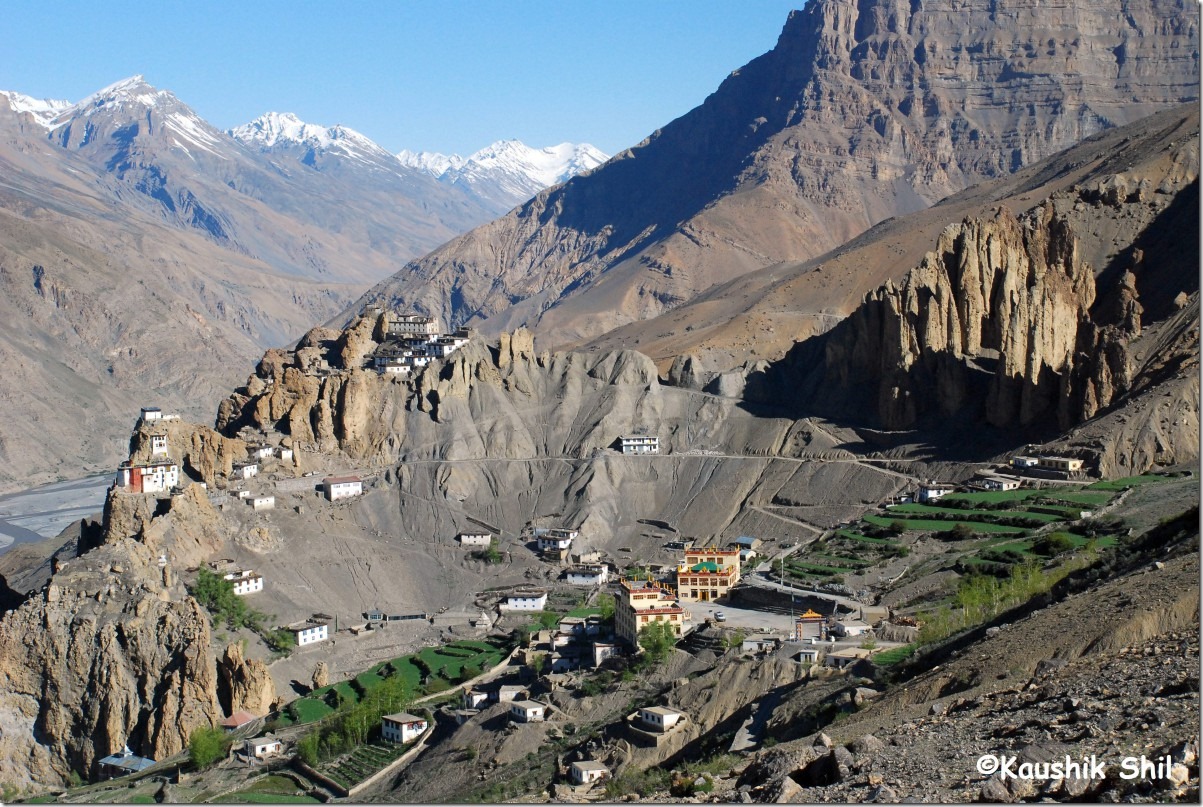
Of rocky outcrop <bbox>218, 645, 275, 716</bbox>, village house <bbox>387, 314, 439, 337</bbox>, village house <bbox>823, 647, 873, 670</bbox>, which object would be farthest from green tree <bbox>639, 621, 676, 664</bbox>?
village house <bbox>387, 314, 439, 337</bbox>

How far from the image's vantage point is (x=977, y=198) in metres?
187

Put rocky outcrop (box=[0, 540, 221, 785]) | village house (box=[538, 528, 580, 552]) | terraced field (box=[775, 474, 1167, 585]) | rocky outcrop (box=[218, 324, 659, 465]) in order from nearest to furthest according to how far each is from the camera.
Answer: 1. terraced field (box=[775, 474, 1167, 585])
2. rocky outcrop (box=[0, 540, 221, 785])
3. village house (box=[538, 528, 580, 552])
4. rocky outcrop (box=[218, 324, 659, 465])

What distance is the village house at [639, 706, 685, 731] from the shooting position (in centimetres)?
5266

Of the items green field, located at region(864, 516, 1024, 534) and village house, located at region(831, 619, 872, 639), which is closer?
village house, located at region(831, 619, 872, 639)

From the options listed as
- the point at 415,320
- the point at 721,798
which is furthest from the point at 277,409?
the point at 721,798

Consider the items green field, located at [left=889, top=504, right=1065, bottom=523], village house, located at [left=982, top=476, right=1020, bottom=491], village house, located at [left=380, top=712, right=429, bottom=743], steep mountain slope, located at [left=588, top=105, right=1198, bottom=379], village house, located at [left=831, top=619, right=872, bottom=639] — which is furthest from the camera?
steep mountain slope, located at [left=588, top=105, right=1198, bottom=379]

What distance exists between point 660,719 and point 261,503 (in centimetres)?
4965

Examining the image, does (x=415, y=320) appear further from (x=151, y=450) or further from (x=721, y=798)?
(x=721, y=798)

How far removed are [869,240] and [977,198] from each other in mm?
13551

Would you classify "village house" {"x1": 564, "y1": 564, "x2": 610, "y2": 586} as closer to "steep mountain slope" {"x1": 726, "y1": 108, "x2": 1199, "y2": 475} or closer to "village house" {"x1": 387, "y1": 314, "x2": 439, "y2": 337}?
"steep mountain slope" {"x1": 726, "y1": 108, "x2": 1199, "y2": 475}

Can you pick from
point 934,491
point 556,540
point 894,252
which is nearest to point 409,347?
point 556,540

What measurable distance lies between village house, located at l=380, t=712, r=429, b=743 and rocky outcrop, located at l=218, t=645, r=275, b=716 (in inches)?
474

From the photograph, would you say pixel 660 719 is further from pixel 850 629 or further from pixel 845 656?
pixel 850 629

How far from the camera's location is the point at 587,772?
4888 cm
